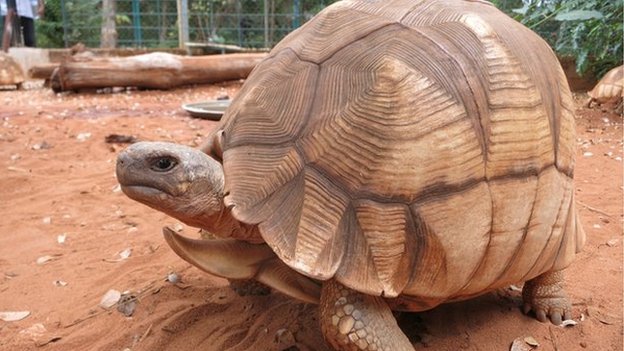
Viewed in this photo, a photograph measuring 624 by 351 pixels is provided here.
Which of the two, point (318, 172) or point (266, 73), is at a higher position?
point (266, 73)

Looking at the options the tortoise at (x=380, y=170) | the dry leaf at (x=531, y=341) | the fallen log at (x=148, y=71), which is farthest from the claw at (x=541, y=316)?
the fallen log at (x=148, y=71)

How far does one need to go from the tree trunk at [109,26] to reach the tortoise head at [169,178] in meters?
12.6

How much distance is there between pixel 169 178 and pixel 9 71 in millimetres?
10822

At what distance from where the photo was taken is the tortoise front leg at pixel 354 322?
165 centimetres

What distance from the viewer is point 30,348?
6.99ft

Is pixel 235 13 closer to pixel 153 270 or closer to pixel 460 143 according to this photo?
pixel 153 270

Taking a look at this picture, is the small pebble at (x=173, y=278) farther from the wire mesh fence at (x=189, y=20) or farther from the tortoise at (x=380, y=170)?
the wire mesh fence at (x=189, y=20)

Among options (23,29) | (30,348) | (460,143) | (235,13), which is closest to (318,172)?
(460,143)

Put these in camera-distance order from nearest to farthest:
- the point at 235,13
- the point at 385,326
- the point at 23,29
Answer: the point at 385,326 → the point at 235,13 → the point at 23,29

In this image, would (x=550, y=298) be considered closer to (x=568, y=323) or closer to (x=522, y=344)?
(x=568, y=323)

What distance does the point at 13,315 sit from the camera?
7.82 feet

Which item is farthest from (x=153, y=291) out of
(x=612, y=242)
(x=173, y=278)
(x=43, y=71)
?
(x=43, y=71)

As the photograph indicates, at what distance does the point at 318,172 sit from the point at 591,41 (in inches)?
283

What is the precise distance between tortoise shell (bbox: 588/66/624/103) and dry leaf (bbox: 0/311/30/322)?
710cm
